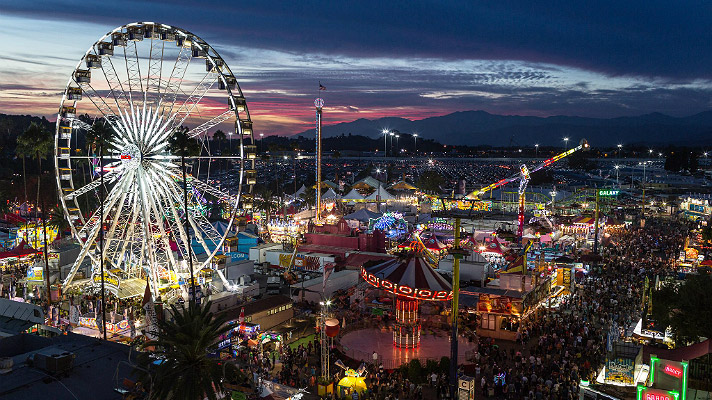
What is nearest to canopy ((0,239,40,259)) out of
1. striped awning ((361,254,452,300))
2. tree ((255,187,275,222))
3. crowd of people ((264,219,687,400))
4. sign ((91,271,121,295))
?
sign ((91,271,121,295))

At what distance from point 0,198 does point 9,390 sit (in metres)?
47.4

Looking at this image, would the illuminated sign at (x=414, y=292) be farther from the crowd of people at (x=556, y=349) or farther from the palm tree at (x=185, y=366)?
the palm tree at (x=185, y=366)

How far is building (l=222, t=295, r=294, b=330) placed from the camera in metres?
24.6

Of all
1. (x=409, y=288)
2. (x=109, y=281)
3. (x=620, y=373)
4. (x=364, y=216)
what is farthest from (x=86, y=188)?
(x=364, y=216)

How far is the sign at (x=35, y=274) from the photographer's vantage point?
29.7 m

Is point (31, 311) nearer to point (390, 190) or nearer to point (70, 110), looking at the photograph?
point (70, 110)

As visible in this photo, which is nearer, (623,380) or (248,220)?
(623,380)

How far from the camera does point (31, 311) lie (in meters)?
22.1

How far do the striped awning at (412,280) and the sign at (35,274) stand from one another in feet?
58.9

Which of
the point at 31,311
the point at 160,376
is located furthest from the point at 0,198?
the point at 160,376

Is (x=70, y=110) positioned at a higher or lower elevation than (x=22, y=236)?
higher

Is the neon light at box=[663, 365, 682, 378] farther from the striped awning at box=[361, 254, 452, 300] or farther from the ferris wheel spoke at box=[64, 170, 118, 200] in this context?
the ferris wheel spoke at box=[64, 170, 118, 200]

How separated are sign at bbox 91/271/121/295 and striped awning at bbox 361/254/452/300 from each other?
39.8 feet

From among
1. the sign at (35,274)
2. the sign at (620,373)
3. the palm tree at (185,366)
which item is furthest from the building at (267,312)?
the sign at (620,373)
